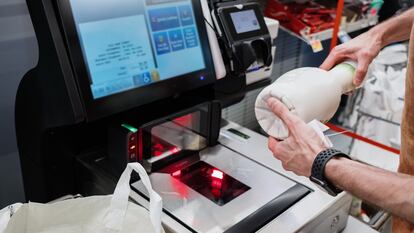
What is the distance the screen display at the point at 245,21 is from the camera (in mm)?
1240

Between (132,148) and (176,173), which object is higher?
(132,148)

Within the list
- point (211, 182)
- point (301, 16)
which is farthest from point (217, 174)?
point (301, 16)

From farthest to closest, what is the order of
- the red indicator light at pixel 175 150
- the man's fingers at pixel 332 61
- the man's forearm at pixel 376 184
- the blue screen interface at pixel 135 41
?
1. the red indicator light at pixel 175 150
2. the man's fingers at pixel 332 61
3. the blue screen interface at pixel 135 41
4. the man's forearm at pixel 376 184

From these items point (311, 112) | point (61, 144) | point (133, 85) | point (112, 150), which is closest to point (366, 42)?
point (311, 112)

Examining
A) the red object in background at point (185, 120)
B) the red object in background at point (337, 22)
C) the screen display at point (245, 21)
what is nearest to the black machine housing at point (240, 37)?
the screen display at point (245, 21)

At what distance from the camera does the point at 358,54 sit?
103 cm

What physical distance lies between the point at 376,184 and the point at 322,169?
103mm

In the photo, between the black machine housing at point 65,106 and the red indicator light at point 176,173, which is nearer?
the black machine housing at point 65,106

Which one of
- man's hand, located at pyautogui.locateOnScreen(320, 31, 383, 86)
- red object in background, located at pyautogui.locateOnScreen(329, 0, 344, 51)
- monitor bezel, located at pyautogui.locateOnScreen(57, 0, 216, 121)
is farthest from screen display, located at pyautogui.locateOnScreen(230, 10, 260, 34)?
red object in background, located at pyautogui.locateOnScreen(329, 0, 344, 51)

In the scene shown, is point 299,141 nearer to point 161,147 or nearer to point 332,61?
point 332,61

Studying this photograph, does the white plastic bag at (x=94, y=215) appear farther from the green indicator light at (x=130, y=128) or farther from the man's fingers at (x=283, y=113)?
the man's fingers at (x=283, y=113)

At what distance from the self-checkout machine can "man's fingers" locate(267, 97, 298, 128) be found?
0.25 metres

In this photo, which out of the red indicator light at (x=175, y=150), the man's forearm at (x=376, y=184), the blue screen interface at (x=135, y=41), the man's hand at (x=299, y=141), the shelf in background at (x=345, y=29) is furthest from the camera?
the shelf in background at (x=345, y=29)

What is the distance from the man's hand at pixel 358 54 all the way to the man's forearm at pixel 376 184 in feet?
0.94
